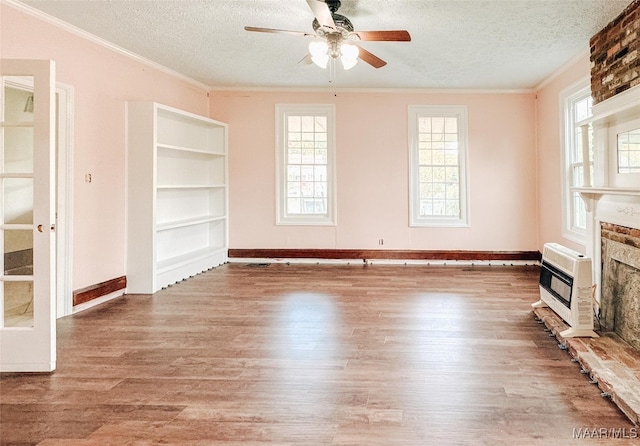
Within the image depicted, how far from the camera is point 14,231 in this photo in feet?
9.53

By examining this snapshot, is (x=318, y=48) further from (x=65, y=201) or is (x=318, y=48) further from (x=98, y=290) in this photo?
(x=98, y=290)

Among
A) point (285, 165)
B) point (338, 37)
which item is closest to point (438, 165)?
point (285, 165)

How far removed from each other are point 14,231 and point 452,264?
6.04 meters

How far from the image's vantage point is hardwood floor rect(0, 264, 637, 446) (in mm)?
2156

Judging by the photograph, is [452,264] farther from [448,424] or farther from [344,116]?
[448,424]

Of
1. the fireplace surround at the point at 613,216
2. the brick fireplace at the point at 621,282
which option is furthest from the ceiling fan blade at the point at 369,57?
the brick fireplace at the point at 621,282

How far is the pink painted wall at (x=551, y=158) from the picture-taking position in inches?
231

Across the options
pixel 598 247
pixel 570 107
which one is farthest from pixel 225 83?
pixel 598 247

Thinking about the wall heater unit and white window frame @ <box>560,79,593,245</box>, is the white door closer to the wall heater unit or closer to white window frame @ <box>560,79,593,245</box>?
the wall heater unit

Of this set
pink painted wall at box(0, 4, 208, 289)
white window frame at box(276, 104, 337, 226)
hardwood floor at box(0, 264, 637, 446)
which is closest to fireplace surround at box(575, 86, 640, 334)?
hardwood floor at box(0, 264, 637, 446)

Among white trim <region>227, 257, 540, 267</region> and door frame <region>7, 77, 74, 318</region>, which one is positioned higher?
door frame <region>7, 77, 74, 318</region>

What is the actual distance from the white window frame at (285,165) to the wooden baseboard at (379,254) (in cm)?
50

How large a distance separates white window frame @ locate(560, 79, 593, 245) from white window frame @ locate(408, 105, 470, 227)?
1.53 m

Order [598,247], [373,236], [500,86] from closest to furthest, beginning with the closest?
[598,247]
[500,86]
[373,236]
